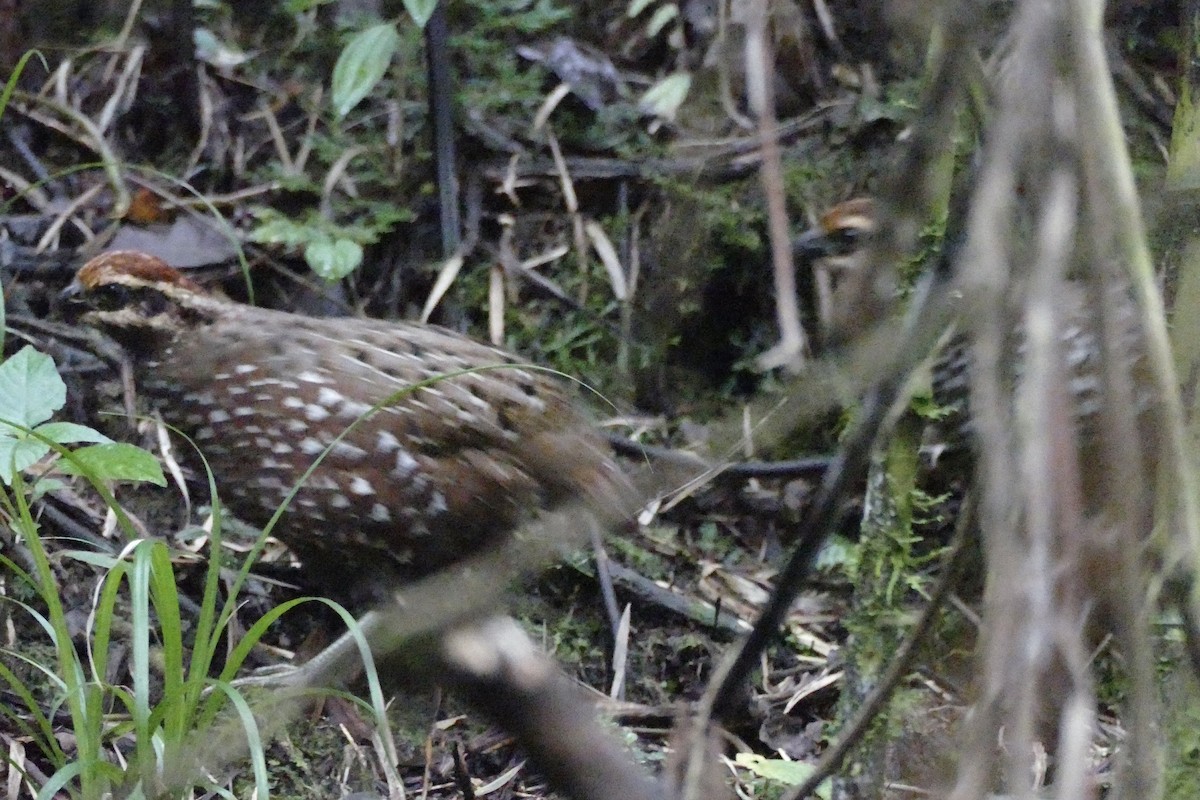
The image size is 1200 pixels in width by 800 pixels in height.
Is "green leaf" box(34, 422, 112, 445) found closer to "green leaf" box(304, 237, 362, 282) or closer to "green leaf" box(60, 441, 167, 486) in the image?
"green leaf" box(60, 441, 167, 486)

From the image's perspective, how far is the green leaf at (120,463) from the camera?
2.19 m

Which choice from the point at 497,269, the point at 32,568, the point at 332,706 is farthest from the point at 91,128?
the point at 332,706

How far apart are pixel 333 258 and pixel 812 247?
1419 mm

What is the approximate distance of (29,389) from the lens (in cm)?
227

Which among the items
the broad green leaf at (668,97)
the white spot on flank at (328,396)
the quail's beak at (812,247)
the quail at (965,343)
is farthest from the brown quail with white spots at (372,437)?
the broad green leaf at (668,97)

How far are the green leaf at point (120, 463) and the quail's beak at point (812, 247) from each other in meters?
2.17

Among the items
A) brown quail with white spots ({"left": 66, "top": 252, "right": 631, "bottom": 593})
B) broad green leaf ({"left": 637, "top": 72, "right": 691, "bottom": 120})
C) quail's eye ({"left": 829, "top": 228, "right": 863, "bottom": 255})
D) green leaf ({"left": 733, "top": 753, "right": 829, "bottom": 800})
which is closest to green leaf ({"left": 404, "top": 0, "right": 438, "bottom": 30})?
brown quail with white spots ({"left": 66, "top": 252, "right": 631, "bottom": 593})

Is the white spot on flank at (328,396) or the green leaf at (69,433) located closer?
the green leaf at (69,433)

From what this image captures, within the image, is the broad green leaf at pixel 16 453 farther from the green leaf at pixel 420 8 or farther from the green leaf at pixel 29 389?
the green leaf at pixel 420 8

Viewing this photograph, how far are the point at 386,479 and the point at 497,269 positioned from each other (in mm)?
1351

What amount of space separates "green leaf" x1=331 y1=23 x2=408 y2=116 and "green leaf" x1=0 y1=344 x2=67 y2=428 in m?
1.42

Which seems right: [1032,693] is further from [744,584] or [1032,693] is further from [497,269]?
[497,269]

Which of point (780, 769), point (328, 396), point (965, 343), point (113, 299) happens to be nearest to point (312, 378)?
point (328, 396)

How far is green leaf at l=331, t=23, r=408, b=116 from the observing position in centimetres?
351
